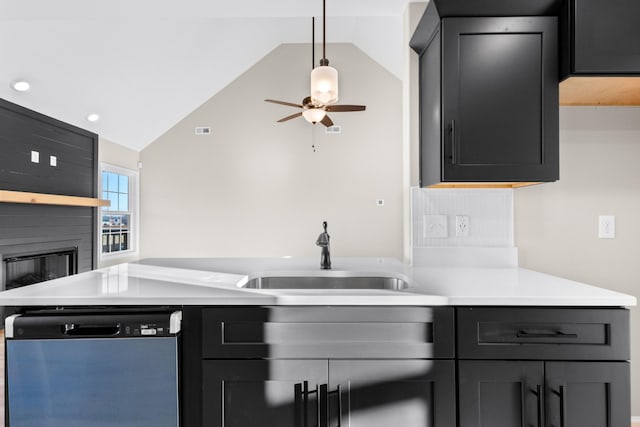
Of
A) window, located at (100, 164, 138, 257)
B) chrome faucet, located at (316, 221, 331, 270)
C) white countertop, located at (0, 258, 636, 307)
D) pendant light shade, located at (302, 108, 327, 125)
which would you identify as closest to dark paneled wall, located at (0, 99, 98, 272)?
window, located at (100, 164, 138, 257)

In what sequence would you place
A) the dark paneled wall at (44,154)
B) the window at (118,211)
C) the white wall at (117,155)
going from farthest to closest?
1. the window at (118,211)
2. the white wall at (117,155)
3. the dark paneled wall at (44,154)

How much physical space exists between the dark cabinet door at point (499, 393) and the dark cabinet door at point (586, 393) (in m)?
0.05

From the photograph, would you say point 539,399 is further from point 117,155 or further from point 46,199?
point 117,155

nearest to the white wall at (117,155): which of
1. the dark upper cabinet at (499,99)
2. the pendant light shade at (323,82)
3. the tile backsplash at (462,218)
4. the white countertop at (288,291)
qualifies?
the pendant light shade at (323,82)

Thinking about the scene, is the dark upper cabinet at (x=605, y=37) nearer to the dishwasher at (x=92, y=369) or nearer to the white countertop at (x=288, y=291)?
the white countertop at (x=288, y=291)

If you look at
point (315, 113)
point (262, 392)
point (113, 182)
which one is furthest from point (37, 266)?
point (262, 392)

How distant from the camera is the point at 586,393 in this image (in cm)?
125

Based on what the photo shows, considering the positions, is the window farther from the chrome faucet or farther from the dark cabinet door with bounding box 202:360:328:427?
the dark cabinet door with bounding box 202:360:328:427

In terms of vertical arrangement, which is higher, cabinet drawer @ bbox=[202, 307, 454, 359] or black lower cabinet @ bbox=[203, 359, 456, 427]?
cabinet drawer @ bbox=[202, 307, 454, 359]

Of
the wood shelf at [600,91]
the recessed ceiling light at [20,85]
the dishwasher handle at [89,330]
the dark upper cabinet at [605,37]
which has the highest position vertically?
the recessed ceiling light at [20,85]

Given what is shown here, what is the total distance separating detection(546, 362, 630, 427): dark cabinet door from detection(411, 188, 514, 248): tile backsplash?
786mm

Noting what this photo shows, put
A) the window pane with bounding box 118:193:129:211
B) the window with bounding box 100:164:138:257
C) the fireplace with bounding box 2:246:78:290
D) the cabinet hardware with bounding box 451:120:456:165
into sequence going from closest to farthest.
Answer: the cabinet hardware with bounding box 451:120:456:165 < the fireplace with bounding box 2:246:78:290 < the window with bounding box 100:164:138:257 < the window pane with bounding box 118:193:129:211

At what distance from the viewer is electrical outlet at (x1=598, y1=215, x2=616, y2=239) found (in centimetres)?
193

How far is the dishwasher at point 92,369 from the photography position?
1236 millimetres
